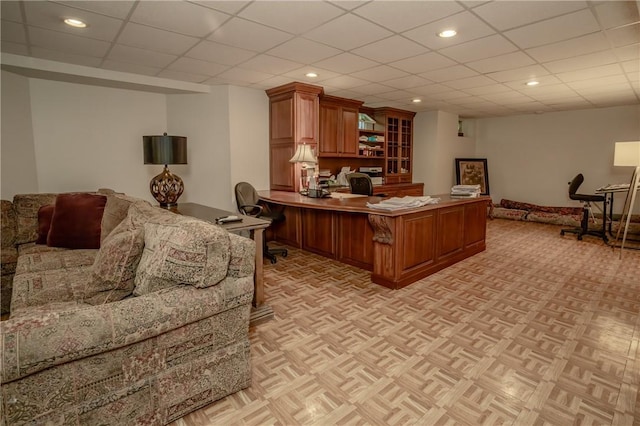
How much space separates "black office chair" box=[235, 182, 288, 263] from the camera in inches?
160

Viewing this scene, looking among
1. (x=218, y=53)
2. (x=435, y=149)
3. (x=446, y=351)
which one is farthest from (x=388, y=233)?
(x=435, y=149)

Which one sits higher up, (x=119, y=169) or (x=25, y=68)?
(x=25, y=68)

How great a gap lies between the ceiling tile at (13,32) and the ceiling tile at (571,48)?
4590 millimetres

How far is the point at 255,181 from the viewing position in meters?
5.04

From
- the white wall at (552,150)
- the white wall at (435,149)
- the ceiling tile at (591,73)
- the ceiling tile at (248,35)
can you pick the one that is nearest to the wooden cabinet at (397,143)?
the white wall at (435,149)

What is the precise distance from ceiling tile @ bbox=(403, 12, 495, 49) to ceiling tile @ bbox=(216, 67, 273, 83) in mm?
1954

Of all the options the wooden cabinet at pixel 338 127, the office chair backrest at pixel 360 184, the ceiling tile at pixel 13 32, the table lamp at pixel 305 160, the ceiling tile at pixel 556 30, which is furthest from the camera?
the wooden cabinet at pixel 338 127

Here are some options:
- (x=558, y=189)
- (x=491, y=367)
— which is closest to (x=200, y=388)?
(x=491, y=367)

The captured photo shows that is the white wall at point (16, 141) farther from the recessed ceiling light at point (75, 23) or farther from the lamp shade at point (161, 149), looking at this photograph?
the recessed ceiling light at point (75, 23)

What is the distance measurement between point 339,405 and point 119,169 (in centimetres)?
451

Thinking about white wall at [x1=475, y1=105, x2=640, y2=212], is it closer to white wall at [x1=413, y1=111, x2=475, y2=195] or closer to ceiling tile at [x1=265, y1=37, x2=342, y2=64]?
white wall at [x1=413, y1=111, x2=475, y2=195]

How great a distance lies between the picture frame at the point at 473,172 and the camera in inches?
309

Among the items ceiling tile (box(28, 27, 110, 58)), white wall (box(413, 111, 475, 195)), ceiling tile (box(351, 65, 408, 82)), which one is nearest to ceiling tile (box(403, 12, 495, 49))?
ceiling tile (box(351, 65, 408, 82))

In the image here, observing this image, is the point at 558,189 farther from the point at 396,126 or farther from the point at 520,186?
the point at 396,126
